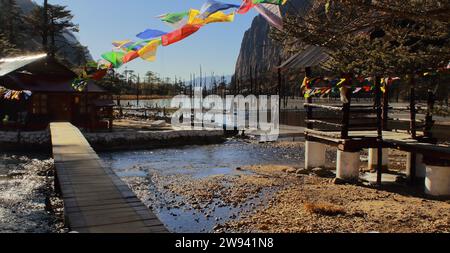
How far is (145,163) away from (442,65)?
612 inches

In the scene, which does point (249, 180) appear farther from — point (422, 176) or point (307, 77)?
point (422, 176)

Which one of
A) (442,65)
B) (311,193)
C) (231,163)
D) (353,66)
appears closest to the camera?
(442,65)

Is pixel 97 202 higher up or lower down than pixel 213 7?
lower down

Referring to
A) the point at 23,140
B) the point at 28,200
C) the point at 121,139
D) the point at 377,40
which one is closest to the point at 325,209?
the point at 377,40

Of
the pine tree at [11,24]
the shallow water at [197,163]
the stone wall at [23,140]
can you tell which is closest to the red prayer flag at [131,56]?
the shallow water at [197,163]

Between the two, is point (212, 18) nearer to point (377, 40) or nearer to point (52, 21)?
point (377, 40)

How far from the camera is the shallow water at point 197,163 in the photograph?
426 inches

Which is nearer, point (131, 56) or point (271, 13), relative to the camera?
point (271, 13)

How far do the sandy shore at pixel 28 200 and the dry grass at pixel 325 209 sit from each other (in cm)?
601

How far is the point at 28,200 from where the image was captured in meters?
13.1

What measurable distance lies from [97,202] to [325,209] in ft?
18.6
